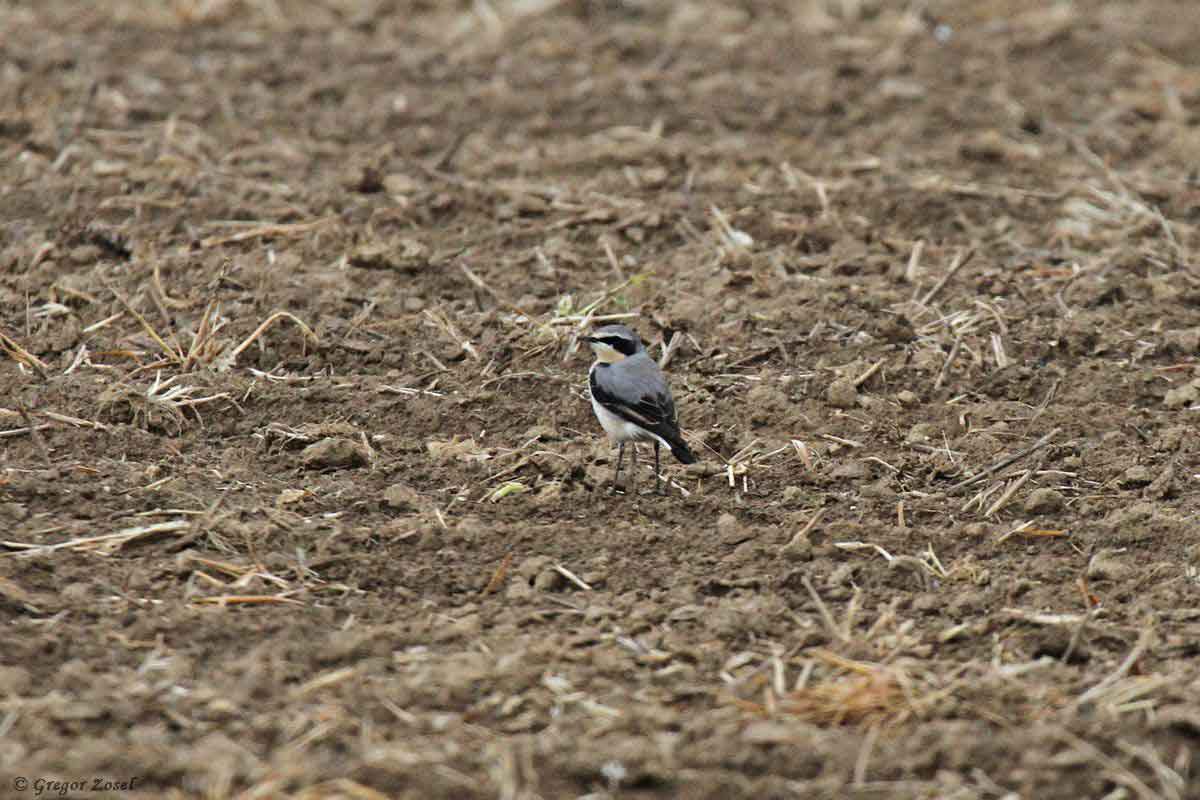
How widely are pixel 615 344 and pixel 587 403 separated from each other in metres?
0.41

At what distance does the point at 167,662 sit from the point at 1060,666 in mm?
3045

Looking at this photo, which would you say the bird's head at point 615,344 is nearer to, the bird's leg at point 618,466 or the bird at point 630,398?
the bird at point 630,398

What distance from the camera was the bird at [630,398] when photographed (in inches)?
276

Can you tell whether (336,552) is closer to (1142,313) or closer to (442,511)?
(442,511)

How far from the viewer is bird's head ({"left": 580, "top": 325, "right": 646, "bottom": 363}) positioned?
750 cm

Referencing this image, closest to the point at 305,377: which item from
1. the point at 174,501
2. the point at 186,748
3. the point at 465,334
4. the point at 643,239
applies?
the point at 465,334

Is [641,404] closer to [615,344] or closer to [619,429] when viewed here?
[619,429]

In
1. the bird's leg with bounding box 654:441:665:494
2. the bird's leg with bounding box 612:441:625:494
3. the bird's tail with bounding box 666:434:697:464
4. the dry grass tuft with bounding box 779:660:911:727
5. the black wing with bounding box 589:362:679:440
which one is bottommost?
the bird's leg with bounding box 654:441:665:494

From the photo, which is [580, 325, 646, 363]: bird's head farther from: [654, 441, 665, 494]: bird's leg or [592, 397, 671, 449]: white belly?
[654, 441, 665, 494]: bird's leg

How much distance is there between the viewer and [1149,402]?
781 cm

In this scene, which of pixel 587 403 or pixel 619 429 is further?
pixel 587 403

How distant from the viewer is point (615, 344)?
24.6 ft

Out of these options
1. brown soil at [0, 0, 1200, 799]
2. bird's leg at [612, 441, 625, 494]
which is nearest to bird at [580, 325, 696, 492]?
bird's leg at [612, 441, 625, 494]

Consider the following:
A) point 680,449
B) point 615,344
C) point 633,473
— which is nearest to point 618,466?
point 633,473
